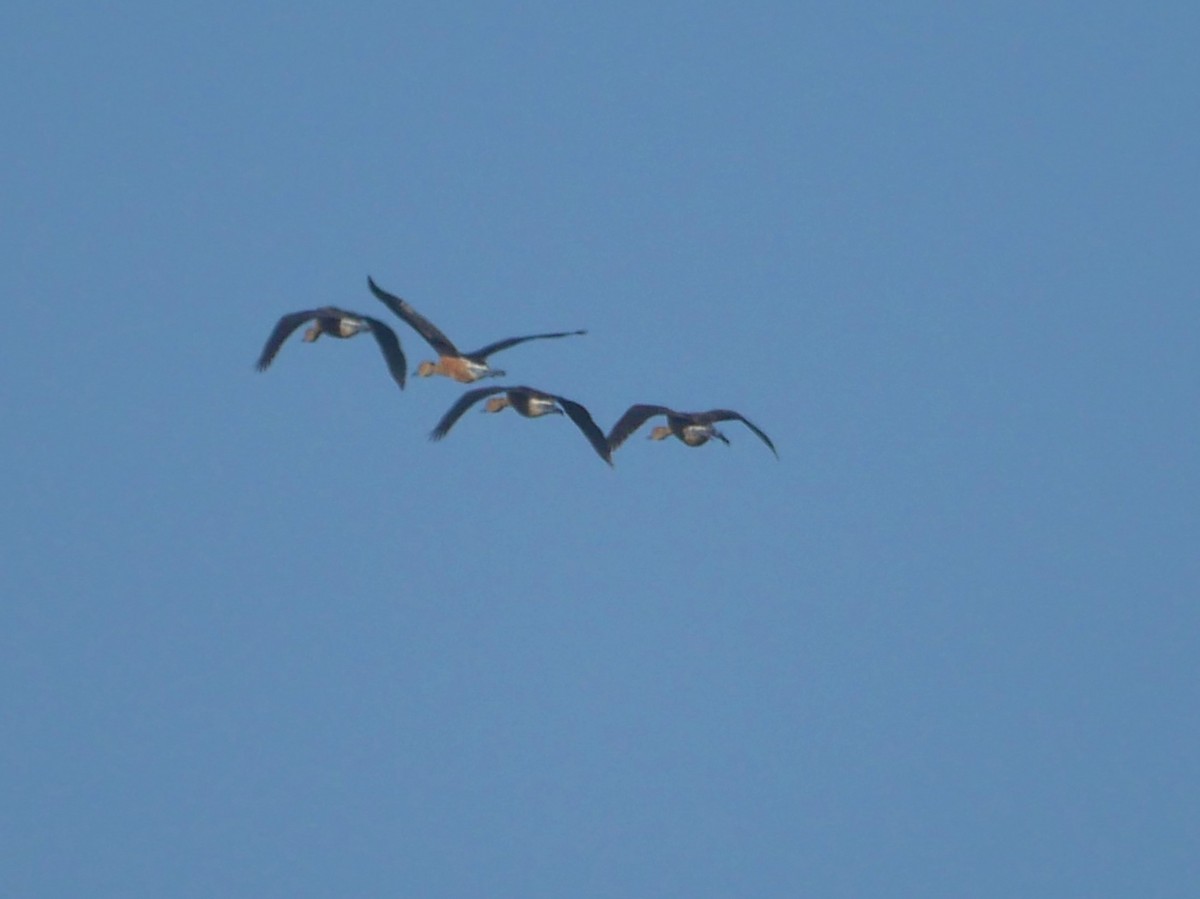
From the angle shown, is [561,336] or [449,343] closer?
[561,336]

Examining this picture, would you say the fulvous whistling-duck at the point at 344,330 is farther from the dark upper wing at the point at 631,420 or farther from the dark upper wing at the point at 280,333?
the dark upper wing at the point at 631,420

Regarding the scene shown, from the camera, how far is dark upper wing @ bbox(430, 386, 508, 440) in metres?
37.6

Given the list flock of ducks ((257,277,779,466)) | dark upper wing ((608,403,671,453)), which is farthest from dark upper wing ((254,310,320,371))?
dark upper wing ((608,403,671,453))

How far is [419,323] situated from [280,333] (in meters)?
1.88

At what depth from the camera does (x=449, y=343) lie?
38.3m

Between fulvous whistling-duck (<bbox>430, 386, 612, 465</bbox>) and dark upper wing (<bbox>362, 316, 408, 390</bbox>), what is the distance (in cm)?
104

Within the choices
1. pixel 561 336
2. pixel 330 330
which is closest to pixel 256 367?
pixel 330 330

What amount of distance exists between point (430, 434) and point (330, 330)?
2.23 metres

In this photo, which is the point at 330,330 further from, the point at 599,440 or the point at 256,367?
the point at 599,440

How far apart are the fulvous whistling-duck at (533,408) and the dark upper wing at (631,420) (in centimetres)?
93

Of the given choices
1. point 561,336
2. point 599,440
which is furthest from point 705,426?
point 561,336

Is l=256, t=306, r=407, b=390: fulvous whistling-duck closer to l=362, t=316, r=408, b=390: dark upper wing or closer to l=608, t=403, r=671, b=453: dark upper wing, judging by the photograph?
l=362, t=316, r=408, b=390: dark upper wing

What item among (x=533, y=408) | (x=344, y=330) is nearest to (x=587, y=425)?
(x=533, y=408)

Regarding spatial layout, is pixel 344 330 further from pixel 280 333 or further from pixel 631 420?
pixel 631 420
